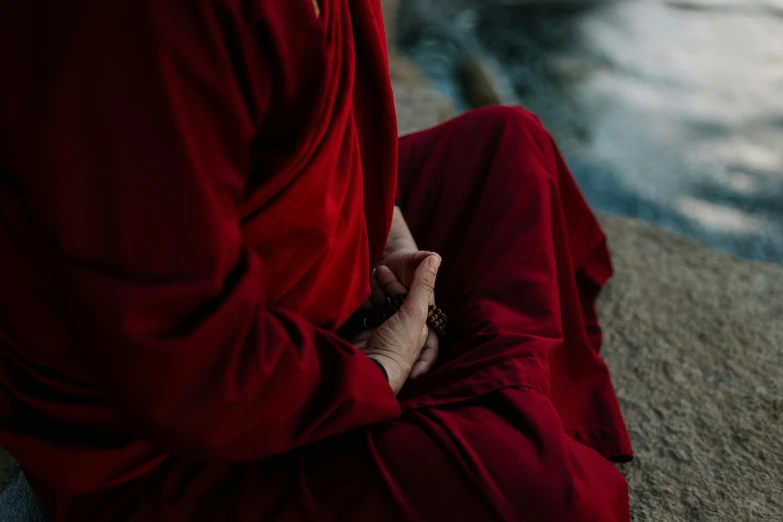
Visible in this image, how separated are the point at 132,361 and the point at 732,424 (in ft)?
A: 3.35

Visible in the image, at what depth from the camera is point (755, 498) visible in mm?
1003

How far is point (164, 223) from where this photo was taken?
51cm

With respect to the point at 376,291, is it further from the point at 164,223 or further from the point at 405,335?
the point at 164,223

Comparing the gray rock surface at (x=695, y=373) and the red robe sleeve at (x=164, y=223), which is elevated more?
the red robe sleeve at (x=164, y=223)

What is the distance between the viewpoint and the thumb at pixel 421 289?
820 mm

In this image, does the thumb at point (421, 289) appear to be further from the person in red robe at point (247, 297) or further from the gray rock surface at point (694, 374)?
the gray rock surface at point (694, 374)

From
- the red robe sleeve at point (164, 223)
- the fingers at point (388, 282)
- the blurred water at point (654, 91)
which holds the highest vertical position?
the red robe sleeve at point (164, 223)

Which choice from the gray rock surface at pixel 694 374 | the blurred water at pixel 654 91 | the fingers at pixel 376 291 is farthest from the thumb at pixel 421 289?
the blurred water at pixel 654 91

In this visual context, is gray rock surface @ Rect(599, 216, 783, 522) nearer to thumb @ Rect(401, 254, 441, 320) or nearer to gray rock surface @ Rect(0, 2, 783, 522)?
gray rock surface @ Rect(0, 2, 783, 522)

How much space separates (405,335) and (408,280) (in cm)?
15

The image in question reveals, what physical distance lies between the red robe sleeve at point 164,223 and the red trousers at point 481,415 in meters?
0.11

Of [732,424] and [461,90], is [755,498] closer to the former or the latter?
[732,424]

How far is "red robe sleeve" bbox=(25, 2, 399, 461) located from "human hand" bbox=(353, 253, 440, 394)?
0.60ft

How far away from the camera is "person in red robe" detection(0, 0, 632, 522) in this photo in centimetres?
48
